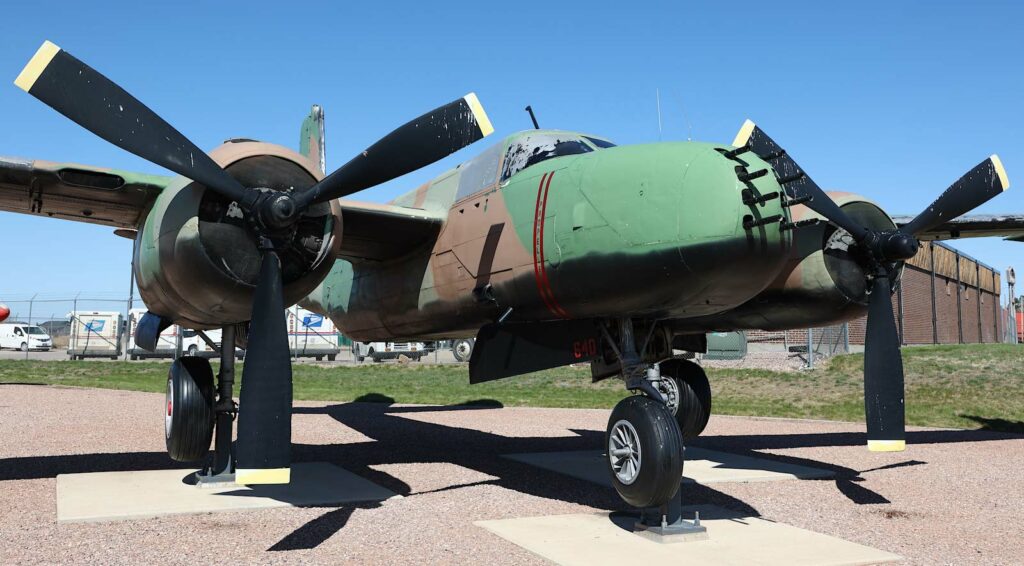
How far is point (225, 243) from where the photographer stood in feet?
26.1

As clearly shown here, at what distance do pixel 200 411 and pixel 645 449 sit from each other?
545 centimetres

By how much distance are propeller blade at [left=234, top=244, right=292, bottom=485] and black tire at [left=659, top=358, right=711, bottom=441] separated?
6.51m

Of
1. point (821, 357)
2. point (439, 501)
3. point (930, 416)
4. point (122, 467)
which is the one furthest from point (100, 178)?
point (821, 357)

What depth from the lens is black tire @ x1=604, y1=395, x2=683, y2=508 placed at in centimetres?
690

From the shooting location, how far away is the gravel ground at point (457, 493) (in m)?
6.91

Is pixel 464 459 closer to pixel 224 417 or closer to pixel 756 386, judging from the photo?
pixel 224 417

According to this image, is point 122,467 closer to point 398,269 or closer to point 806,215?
point 398,269

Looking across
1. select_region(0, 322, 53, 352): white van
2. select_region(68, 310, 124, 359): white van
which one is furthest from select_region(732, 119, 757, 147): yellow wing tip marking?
select_region(0, 322, 53, 352): white van

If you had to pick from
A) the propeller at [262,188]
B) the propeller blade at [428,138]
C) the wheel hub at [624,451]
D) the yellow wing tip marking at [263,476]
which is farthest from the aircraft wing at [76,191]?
the wheel hub at [624,451]

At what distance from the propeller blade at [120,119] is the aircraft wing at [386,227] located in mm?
1958

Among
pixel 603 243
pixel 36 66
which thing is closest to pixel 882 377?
pixel 603 243

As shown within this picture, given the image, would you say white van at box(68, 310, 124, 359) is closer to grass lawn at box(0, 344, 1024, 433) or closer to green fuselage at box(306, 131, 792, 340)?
grass lawn at box(0, 344, 1024, 433)

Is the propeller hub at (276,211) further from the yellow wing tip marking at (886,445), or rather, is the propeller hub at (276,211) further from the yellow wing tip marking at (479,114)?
the yellow wing tip marking at (886,445)

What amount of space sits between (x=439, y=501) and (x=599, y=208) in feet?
13.0
